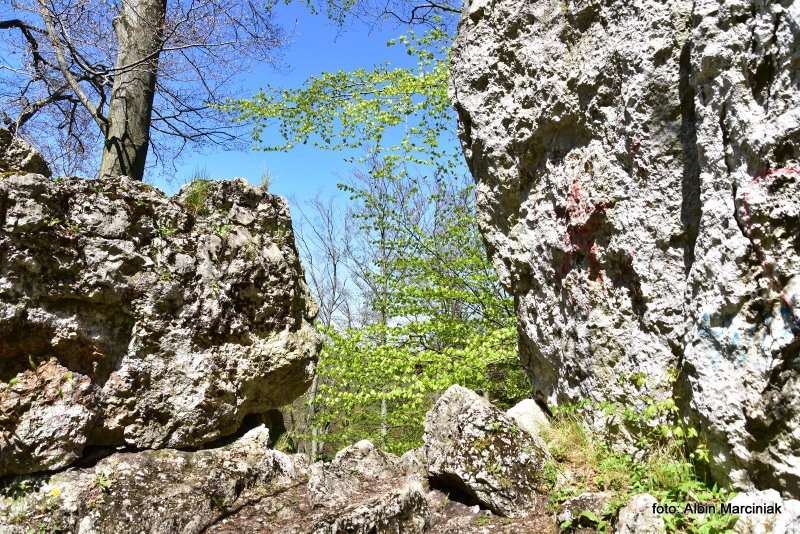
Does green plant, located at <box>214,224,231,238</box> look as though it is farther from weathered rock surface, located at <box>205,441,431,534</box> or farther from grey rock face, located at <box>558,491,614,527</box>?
grey rock face, located at <box>558,491,614,527</box>

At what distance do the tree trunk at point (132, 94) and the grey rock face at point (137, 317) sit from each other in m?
2.21

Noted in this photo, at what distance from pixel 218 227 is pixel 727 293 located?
4.15 m

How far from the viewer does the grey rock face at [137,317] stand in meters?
4.01

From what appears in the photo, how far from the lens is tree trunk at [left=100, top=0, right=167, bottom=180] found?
6.76 meters

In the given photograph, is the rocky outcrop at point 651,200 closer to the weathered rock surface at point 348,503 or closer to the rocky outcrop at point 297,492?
the rocky outcrop at point 297,492

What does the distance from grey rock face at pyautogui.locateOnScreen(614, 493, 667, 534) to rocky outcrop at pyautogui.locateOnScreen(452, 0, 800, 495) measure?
0.50 metres

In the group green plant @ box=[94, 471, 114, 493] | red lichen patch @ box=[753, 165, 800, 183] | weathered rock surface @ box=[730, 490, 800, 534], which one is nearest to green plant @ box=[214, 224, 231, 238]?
green plant @ box=[94, 471, 114, 493]

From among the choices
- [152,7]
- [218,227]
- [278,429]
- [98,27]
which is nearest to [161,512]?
[278,429]

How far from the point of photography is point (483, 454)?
412 centimetres

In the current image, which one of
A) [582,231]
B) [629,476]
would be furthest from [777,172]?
[629,476]

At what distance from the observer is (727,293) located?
3096 millimetres

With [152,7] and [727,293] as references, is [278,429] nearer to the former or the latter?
[727,293]

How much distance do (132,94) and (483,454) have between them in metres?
6.22

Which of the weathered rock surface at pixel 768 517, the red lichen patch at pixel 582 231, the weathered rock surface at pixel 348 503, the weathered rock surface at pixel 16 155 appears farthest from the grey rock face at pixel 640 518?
the weathered rock surface at pixel 16 155
